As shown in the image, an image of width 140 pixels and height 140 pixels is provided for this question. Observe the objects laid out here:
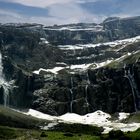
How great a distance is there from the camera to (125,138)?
194m

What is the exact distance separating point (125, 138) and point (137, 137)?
4.85 meters

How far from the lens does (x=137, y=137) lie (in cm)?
19488
